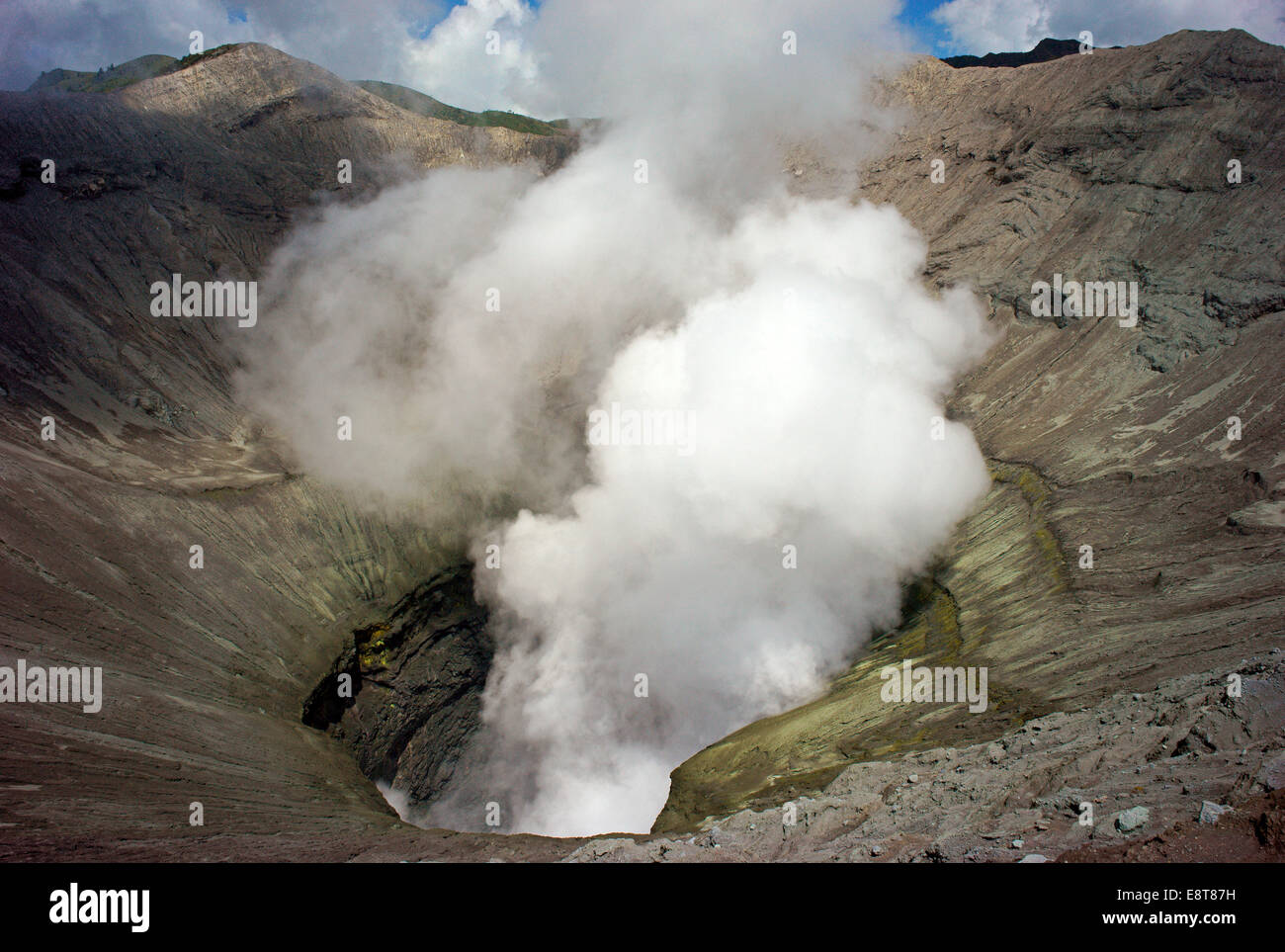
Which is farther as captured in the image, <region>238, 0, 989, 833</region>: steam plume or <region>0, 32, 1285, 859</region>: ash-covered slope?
<region>238, 0, 989, 833</region>: steam plume

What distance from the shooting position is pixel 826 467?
35000 mm

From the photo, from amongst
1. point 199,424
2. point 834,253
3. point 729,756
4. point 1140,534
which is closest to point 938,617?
point 1140,534

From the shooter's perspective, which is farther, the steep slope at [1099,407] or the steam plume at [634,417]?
the steam plume at [634,417]

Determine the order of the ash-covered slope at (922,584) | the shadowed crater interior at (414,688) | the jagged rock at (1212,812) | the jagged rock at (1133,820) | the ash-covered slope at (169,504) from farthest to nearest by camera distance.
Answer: the shadowed crater interior at (414,688)
the ash-covered slope at (169,504)
the ash-covered slope at (922,584)
the jagged rock at (1133,820)
the jagged rock at (1212,812)

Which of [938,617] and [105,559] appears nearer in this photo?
[105,559]

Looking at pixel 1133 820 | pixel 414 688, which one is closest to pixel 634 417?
pixel 414 688

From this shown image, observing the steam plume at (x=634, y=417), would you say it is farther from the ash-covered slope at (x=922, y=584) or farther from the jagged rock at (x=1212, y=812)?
the jagged rock at (x=1212, y=812)

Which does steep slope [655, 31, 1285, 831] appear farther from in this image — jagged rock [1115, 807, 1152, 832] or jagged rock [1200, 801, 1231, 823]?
Answer: jagged rock [1200, 801, 1231, 823]

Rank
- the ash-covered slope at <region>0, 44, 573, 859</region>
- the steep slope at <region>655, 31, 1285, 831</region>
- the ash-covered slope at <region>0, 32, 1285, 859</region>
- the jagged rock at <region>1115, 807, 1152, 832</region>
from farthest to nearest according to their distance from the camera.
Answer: the steep slope at <region>655, 31, 1285, 831</region> < the ash-covered slope at <region>0, 44, 573, 859</region> < the ash-covered slope at <region>0, 32, 1285, 859</region> < the jagged rock at <region>1115, 807, 1152, 832</region>

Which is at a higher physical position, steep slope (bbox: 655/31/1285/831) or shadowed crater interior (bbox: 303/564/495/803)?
steep slope (bbox: 655/31/1285/831)

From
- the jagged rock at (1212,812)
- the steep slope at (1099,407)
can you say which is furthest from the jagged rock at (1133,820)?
the steep slope at (1099,407)

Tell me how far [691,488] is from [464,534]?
12.5 meters

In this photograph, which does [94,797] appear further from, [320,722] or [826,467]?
[826,467]

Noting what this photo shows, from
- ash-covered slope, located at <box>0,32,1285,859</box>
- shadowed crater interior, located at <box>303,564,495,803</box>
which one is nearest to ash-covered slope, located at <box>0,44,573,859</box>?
ash-covered slope, located at <box>0,32,1285,859</box>
